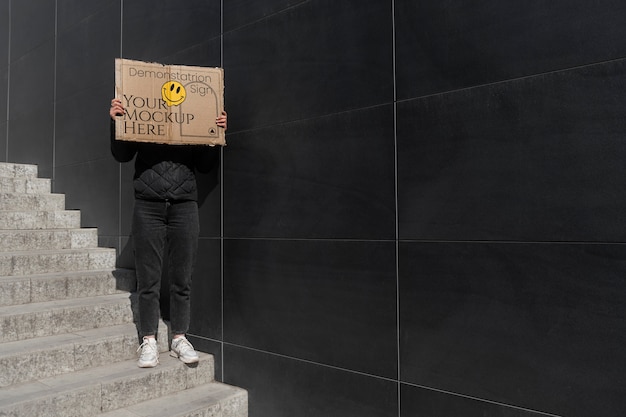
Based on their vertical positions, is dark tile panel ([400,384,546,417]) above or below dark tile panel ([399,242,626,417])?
below

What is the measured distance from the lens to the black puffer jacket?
3213 millimetres

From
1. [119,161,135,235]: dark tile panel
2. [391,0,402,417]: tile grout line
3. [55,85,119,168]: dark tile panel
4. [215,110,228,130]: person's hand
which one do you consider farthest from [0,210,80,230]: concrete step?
[391,0,402,417]: tile grout line

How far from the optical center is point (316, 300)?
2979 mm

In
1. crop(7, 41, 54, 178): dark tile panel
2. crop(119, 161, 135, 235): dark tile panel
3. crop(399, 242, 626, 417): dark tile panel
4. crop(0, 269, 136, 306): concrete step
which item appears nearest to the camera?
crop(399, 242, 626, 417): dark tile panel

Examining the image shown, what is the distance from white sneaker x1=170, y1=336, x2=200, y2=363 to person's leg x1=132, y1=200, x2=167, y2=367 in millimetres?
161

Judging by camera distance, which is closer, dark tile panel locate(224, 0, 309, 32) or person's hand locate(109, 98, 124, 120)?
person's hand locate(109, 98, 124, 120)

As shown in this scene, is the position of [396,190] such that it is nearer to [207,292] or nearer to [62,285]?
[207,292]

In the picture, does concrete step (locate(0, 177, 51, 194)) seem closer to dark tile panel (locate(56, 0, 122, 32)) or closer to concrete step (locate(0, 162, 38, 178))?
concrete step (locate(0, 162, 38, 178))

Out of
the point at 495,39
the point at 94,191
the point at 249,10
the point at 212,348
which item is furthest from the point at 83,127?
the point at 495,39

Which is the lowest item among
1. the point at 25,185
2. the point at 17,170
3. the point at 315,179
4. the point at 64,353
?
the point at 64,353

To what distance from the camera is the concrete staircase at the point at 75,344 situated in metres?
2.85

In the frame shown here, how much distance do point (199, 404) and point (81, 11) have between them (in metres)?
4.29

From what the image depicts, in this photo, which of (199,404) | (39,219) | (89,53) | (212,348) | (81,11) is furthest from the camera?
(81,11)

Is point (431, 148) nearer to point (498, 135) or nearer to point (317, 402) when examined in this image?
point (498, 135)
